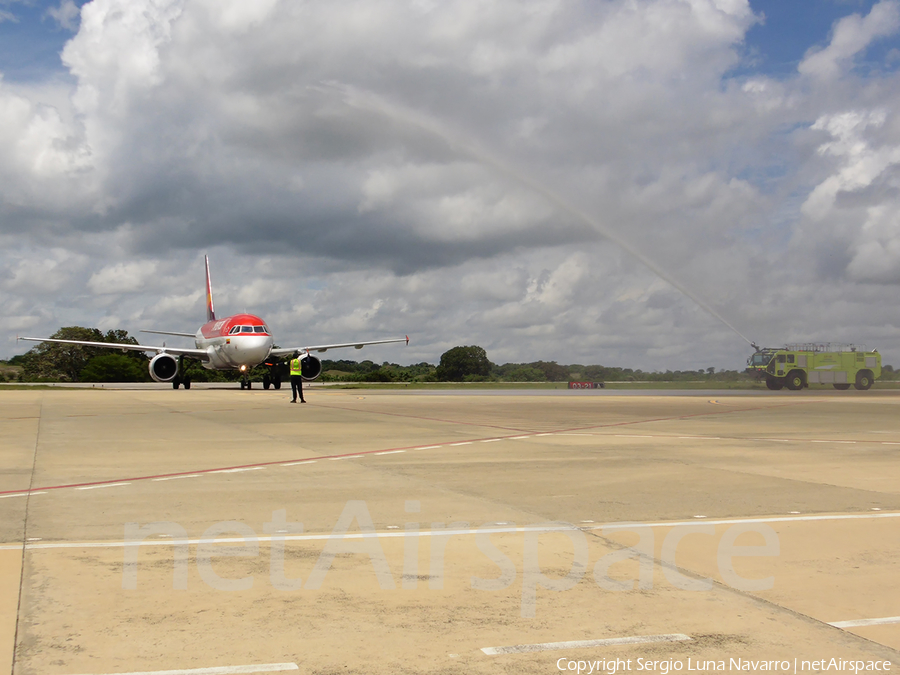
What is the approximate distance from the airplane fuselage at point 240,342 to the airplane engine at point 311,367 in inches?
132

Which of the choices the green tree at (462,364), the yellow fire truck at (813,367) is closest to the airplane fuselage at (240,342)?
the yellow fire truck at (813,367)

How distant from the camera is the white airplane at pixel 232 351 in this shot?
1715 inches

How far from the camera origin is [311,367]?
48438 mm

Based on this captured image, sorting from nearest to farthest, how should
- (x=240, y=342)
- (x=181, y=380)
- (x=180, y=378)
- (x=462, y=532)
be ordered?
(x=462, y=532), (x=240, y=342), (x=180, y=378), (x=181, y=380)

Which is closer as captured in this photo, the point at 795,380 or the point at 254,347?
the point at 254,347

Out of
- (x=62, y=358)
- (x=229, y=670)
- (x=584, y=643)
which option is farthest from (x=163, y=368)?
(x=62, y=358)

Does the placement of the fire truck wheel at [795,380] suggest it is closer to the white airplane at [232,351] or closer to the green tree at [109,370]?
the white airplane at [232,351]

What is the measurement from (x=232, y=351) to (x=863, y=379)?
142 feet

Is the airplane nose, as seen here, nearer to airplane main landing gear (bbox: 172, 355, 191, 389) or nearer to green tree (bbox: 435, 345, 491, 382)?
airplane main landing gear (bbox: 172, 355, 191, 389)

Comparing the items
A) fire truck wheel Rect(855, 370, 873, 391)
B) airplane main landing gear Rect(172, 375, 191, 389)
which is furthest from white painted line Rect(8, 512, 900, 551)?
fire truck wheel Rect(855, 370, 873, 391)

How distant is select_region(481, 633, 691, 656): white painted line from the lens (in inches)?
154

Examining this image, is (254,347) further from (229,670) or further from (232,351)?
(229,670)

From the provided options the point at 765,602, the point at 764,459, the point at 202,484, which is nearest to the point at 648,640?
the point at 765,602

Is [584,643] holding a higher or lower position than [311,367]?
lower
